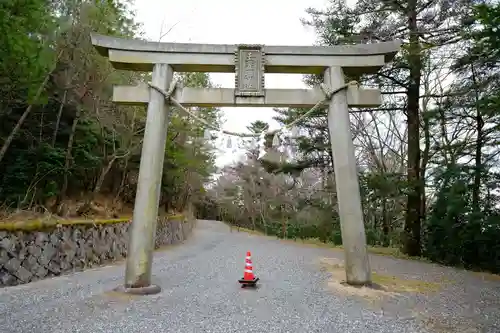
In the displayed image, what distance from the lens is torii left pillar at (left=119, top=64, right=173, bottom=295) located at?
495 centimetres

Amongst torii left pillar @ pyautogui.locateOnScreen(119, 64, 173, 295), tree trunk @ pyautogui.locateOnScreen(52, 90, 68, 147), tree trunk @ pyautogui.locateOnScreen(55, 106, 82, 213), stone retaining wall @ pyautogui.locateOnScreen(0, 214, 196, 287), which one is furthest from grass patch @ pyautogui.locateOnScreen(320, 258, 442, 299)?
tree trunk @ pyautogui.locateOnScreen(52, 90, 68, 147)

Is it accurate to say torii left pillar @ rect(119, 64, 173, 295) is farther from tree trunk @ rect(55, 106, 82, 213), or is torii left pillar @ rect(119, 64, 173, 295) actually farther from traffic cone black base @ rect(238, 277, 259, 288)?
tree trunk @ rect(55, 106, 82, 213)

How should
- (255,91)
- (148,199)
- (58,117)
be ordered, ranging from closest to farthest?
(148,199), (255,91), (58,117)

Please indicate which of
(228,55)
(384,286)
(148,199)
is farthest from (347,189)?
(148,199)

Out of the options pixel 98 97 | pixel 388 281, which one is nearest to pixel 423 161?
pixel 388 281

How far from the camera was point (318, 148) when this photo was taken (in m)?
14.1

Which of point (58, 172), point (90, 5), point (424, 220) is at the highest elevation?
point (90, 5)

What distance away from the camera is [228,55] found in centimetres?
561

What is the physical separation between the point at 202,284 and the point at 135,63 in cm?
390

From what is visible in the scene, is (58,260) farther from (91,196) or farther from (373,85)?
(373,85)

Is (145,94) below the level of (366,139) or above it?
below

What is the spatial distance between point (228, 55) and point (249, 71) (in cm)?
46

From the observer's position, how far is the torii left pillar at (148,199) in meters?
4.95

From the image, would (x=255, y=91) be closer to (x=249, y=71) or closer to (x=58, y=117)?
(x=249, y=71)
